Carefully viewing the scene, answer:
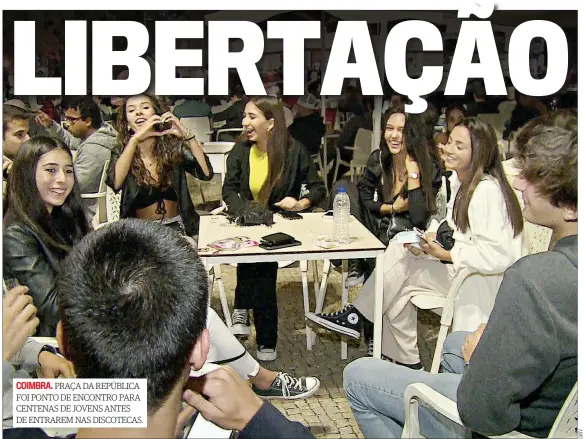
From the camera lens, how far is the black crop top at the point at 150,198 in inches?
74.3

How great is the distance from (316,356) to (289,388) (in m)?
0.12

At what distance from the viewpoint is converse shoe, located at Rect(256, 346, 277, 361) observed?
79.9 inches

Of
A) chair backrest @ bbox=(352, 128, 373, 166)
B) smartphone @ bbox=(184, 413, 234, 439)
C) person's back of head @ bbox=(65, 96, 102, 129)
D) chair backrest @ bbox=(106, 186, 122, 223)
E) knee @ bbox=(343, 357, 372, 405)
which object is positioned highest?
person's back of head @ bbox=(65, 96, 102, 129)

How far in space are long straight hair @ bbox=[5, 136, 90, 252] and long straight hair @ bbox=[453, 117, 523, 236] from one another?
1.01m

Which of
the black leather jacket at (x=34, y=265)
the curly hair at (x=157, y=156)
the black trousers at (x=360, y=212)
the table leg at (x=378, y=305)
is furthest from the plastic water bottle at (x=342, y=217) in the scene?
the black leather jacket at (x=34, y=265)

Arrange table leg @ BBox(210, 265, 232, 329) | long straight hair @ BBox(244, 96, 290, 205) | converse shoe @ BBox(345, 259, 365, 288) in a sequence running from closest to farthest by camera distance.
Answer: long straight hair @ BBox(244, 96, 290, 205), table leg @ BBox(210, 265, 232, 329), converse shoe @ BBox(345, 259, 365, 288)

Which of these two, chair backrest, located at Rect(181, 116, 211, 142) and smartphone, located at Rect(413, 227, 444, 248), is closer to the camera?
chair backrest, located at Rect(181, 116, 211, 142)

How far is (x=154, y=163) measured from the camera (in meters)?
1.88

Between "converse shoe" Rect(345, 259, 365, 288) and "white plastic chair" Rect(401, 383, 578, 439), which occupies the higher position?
"converse shoe" Rect(345, 259, 365, 288)

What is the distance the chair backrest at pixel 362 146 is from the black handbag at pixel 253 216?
0.28 m

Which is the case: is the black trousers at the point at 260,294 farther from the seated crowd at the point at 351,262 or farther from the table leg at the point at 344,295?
the table leg at the point at 344,295

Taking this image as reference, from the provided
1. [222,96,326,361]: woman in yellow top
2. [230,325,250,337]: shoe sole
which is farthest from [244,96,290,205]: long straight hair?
[230,325,250,337]: shoe sole

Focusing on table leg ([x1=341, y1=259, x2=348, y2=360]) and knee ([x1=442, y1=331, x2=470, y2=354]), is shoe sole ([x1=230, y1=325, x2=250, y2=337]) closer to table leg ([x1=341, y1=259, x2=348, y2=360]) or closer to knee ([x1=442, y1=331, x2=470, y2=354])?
table leg ([x1=341, y1=259, x2=348, y2=360])
